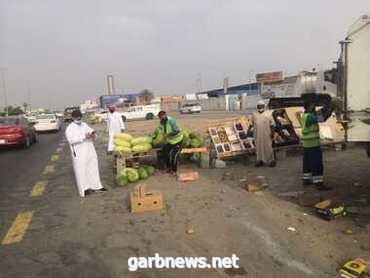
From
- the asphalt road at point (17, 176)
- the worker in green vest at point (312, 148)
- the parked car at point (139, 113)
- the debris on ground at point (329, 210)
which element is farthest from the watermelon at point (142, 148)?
the parked car at point (139, 113)

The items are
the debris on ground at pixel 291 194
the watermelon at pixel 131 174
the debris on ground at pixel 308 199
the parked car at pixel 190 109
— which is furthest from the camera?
the parked car at pixel 190 109

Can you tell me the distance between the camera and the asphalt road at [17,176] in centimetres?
979

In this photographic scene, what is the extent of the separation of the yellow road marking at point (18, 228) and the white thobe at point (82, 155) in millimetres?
1473

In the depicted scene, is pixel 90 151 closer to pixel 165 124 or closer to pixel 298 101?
pixel 165 124

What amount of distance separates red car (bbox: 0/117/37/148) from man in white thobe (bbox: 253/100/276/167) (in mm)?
13004

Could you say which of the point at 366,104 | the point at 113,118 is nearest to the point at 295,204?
the point at 366,104

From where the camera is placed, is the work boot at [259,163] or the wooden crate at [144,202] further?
the work boot at [259,163]

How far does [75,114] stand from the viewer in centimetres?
1056

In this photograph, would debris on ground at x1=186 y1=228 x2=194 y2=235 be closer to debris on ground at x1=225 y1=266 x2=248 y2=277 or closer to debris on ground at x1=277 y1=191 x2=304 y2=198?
debris on ground at x1=225 y1=266 x2=248 y2=277

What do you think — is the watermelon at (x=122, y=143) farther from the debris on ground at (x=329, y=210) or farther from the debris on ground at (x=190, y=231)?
the debris on ground at (x=190, y=231)

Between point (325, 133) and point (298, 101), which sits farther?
point (325, 133)

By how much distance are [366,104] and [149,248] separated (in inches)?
157

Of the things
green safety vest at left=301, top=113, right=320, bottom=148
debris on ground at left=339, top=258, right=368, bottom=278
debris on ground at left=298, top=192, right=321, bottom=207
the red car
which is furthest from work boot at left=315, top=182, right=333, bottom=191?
the red car

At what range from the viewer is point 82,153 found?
10.5 meters
